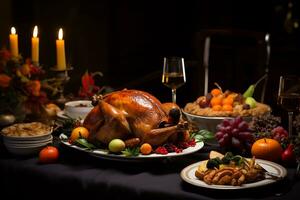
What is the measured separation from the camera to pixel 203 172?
1537mm

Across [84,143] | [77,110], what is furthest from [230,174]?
[77,110]

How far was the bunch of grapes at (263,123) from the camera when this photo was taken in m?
1.90

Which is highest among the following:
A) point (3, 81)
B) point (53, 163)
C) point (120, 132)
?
point (3, 81)

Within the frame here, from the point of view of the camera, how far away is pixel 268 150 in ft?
5.74

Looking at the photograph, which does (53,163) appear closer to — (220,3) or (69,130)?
(69,130)

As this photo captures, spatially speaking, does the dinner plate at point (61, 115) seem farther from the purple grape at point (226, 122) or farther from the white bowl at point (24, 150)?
the purple grape at point (226, 122)

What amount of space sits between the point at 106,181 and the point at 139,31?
168 inches

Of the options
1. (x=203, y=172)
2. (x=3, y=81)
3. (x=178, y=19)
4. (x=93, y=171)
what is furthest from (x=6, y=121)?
(x=178, y=19)

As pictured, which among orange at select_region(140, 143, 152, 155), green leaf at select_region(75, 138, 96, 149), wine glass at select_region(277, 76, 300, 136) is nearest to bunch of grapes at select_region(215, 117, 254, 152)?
wine glass at select_region(277, 76, 300, 136)

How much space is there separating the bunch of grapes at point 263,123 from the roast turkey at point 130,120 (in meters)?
0.31

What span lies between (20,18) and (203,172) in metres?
3.51

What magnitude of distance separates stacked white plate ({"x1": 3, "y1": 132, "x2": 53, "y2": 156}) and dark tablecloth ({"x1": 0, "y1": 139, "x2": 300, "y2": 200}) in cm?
3

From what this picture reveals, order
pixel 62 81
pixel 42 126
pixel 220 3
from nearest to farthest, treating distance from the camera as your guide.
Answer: pixel 42 126
pixel 62 81
pixel 220 3

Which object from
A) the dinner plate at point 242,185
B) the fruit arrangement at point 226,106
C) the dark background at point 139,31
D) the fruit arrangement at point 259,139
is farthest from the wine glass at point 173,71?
the dark background at point 139,31
